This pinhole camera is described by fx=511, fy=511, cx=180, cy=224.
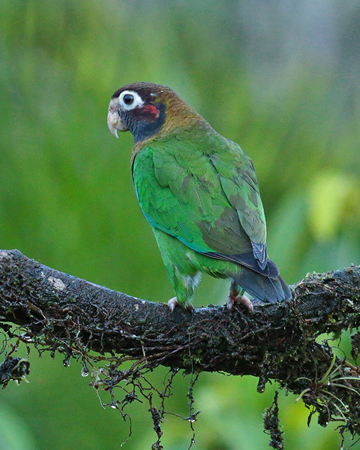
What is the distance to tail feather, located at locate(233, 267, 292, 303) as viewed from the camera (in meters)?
2.87

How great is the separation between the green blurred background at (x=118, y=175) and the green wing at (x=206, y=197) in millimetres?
1805

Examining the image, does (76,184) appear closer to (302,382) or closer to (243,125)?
(243,125)

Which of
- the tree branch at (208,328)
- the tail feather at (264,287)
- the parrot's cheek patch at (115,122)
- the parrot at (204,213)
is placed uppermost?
the parrot's cheek patch at (115,122)

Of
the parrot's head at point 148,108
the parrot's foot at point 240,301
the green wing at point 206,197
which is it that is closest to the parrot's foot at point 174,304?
the parrot's foot at point 240,301

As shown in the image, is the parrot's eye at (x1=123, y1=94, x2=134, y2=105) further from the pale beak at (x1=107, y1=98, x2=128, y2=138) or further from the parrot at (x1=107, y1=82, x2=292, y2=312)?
the parrot at (x1=107, y1=82, x2=292, y2=312)

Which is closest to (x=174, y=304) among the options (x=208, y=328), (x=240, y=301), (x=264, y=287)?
(x=208, y=328)

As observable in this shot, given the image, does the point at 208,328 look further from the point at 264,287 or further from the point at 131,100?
the point at 131,100

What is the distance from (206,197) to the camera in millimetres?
3428

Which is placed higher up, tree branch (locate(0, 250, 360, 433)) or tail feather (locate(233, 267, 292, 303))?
tail feather (locate(233, 267, 292, 303))

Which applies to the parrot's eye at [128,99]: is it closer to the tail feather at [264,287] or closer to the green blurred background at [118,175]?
the green blurred background at [118,175]

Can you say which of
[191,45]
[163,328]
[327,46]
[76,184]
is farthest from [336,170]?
[163,328]

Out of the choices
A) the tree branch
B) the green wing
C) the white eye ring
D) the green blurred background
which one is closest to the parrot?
the green wing

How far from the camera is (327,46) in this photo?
6.51 metres

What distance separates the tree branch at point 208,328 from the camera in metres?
2.77
